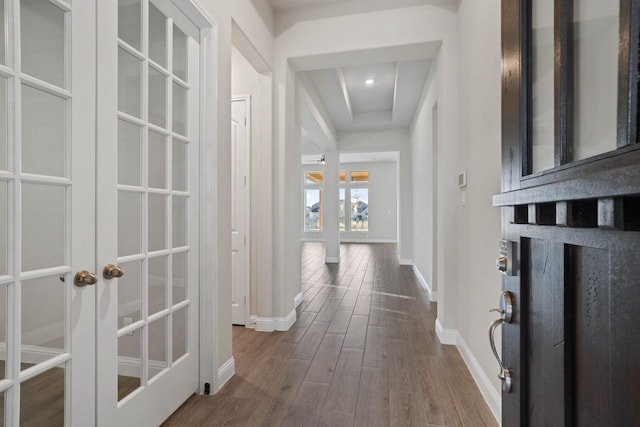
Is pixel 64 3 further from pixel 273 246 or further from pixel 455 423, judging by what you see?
pixel 455 423

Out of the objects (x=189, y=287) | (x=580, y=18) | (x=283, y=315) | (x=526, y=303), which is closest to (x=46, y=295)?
(x=189, y=287)

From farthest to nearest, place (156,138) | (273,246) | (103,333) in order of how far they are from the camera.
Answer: (273,246) < (156,138) < (103,333)

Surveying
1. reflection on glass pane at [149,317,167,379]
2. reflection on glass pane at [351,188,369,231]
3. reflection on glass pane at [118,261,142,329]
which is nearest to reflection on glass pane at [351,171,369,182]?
reflection on glass pane at [351,188,369,231]

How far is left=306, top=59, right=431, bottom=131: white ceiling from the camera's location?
4.11 m

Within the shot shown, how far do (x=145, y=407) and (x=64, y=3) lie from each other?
181 centimetres

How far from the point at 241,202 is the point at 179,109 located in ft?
4.50

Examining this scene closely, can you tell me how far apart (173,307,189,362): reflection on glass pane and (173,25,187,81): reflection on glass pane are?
1.43 metres

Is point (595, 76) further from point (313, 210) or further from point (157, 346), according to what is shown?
point (313, 210)

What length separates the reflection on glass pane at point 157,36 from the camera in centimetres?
161

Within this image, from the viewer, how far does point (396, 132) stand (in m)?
6.71

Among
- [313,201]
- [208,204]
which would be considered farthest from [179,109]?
[313,201]

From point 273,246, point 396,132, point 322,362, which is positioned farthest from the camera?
point 396,132

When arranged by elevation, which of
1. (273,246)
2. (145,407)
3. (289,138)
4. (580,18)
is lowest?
(145,407)

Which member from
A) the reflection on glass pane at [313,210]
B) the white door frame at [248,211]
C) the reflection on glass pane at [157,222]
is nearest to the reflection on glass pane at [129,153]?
the reflection on glass pane at [157,222]
